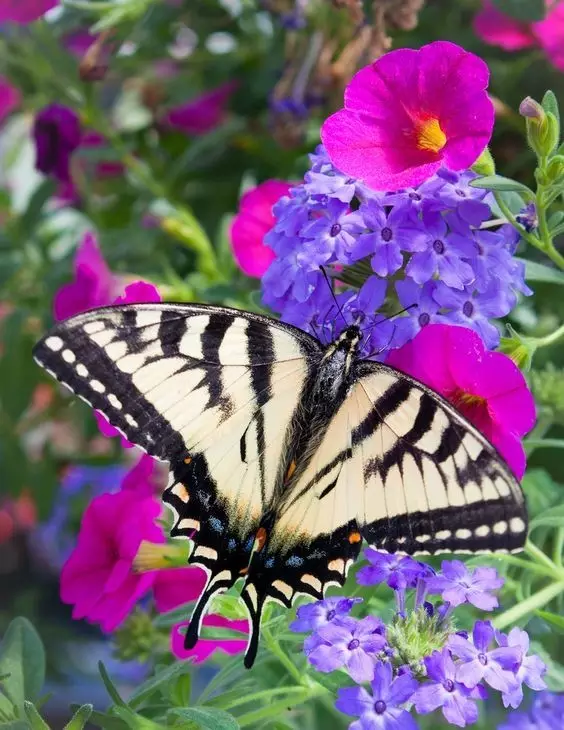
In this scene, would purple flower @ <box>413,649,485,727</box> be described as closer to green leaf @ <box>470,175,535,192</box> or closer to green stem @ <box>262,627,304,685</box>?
green stem @ <box>262,627,304,685</box>

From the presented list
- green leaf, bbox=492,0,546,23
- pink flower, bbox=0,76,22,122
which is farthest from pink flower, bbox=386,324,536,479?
pink flower, bbox=0,76,22,122

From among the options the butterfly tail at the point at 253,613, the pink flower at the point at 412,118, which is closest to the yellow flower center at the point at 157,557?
the butterfly tail at the point at 253,613

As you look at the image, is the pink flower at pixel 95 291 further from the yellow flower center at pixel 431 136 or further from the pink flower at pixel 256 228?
the yellow flower center at pixel 431 136

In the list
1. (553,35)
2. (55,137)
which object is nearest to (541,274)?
(553,35)

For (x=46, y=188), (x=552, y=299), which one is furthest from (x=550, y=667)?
(x=46, y=188)

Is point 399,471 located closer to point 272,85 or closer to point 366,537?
point 366,537
